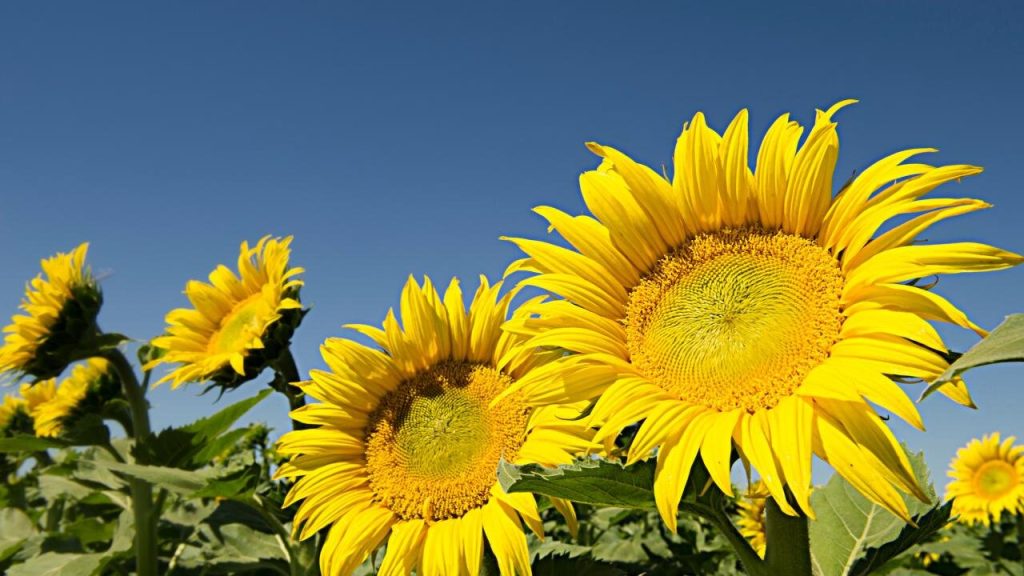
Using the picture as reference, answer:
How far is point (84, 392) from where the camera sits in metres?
6.68

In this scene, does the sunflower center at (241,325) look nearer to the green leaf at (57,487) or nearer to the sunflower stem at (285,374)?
the sunflower stem at (285,374)

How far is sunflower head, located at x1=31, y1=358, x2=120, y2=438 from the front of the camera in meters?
6.65

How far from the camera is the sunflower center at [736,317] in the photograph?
6.48 ft

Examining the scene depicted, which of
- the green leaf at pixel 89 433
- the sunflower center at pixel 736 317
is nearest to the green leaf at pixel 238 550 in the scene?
the green leaf at pixel 89 433

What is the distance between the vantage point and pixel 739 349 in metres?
2.09

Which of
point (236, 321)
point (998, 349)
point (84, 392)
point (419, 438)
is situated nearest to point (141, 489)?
point (236, 321)

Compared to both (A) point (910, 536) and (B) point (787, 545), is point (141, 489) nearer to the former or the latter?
(B) point (787, 545)

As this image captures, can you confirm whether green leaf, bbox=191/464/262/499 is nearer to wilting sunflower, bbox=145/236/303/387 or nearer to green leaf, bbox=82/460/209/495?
green leaf, bbox=82/460/209/495

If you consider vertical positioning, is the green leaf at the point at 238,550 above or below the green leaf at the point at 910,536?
above

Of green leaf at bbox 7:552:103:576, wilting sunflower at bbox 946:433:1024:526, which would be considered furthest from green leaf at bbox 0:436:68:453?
Result: wilting sunflower at bbox 946:433:1024:526

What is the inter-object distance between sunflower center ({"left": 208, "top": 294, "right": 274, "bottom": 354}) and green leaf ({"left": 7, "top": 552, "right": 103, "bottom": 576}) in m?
1.40

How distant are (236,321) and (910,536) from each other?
331 cm

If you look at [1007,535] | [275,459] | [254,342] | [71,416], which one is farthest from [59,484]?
[1007,535]

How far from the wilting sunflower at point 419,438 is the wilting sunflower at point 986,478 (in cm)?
694
